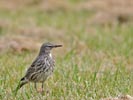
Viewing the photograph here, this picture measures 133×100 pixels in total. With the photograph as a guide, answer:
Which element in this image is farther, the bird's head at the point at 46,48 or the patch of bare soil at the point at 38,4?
the patch of bare soil at the point at 38,4

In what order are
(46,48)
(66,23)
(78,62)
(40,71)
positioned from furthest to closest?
1. (66,23)
2. (78,62)
3. (46,48)
4. (40,71)

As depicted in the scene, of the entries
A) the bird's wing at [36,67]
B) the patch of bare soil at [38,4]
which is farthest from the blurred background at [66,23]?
the bird's wing at [36,67]

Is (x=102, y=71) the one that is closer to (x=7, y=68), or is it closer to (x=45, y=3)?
(x=7, y=68)

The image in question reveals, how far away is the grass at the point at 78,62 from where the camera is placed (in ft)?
36.3

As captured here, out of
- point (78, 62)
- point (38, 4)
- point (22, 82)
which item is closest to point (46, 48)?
point (22, 82)

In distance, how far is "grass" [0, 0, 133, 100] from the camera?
36.3ft

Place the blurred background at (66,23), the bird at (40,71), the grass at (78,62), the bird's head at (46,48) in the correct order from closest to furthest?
the grass at (78,62), the bird at (40,71), the bird's head at (46,48), the blurred background at (66,23)

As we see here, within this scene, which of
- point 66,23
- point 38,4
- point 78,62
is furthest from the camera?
point 38,4

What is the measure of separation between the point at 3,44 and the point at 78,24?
17.6 ft

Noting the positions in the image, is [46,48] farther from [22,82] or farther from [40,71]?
[22,82]

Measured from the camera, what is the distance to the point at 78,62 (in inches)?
555

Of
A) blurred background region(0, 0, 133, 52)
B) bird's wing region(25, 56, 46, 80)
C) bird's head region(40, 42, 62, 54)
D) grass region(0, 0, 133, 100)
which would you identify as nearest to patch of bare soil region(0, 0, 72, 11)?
blurred background region(0, 0, 133, 52)

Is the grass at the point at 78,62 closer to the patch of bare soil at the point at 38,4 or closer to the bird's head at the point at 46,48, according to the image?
the bird's head at the point at 46,48

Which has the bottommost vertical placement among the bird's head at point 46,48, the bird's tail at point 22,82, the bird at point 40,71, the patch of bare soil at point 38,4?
the patch of bare soil at point 38,4
